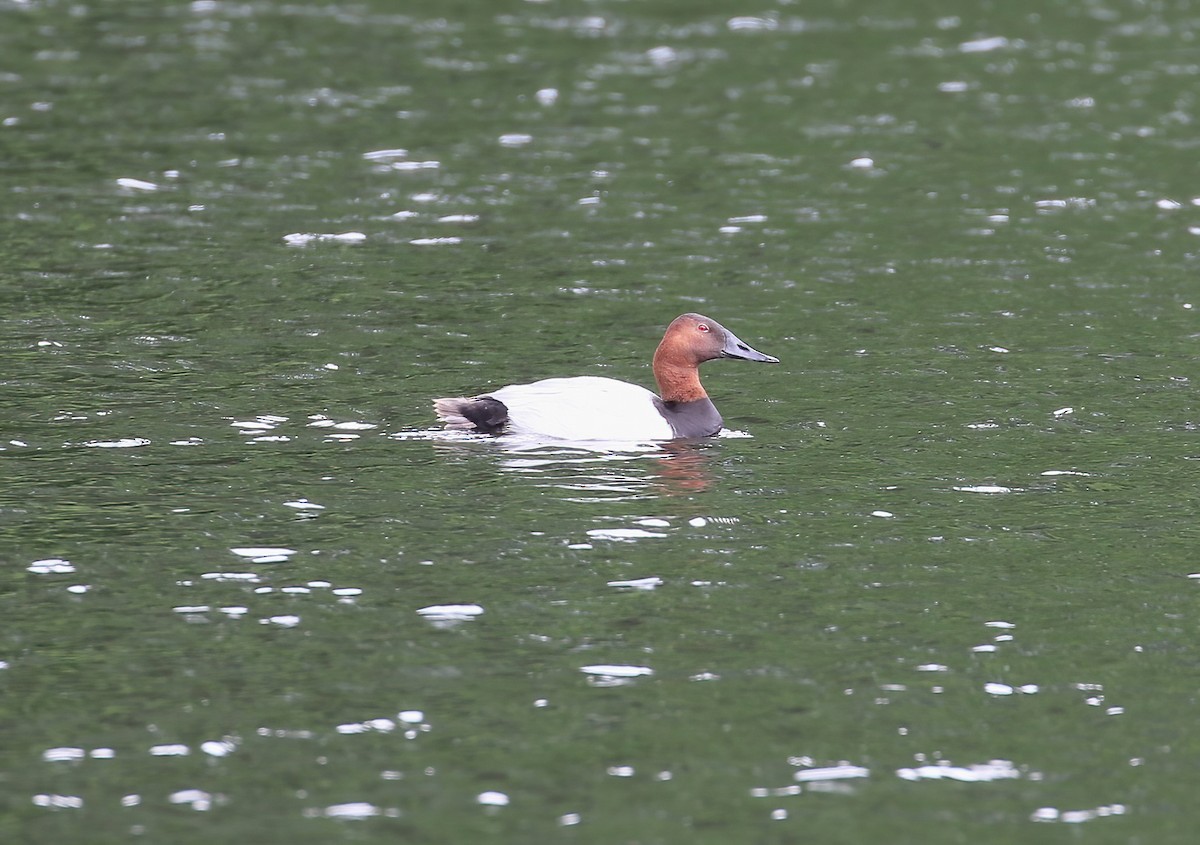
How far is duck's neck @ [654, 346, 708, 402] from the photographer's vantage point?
52.0 feet

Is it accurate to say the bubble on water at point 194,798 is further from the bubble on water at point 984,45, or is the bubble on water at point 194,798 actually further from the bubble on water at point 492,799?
the bubble on water at point 984,45

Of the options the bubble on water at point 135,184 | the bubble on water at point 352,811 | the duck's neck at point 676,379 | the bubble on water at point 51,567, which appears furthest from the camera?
the bubble on water at point 135,184

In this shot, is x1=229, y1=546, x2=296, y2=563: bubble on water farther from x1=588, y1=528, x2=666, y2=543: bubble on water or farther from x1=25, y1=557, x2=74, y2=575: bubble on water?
x1=588, y1=528, x2=666, y2=543: bubble on water

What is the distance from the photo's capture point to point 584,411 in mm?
14828

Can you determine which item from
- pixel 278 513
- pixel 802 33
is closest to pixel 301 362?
pixel 278 513

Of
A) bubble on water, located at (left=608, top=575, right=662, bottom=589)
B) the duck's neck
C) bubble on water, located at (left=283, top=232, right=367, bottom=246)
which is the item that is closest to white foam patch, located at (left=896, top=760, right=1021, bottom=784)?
bubble on water, located at (left=608, top=575, right=662, bottom=589)

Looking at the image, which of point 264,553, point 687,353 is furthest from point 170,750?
point 687,353

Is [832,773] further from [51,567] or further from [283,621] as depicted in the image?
[51,567]

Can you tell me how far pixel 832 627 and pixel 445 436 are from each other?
15.7ft

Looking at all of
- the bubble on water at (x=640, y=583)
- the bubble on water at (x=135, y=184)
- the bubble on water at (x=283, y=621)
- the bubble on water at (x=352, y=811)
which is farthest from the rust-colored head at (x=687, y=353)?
the bubble on water at (x=135, y=184)

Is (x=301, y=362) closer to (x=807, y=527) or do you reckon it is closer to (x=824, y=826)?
(x=807, y=527)

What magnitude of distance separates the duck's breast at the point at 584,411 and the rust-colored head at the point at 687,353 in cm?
57

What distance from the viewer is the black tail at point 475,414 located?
1477cm

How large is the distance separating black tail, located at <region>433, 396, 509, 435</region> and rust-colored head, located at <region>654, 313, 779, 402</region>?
5.57 ft
